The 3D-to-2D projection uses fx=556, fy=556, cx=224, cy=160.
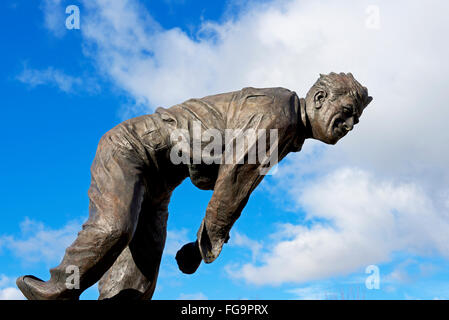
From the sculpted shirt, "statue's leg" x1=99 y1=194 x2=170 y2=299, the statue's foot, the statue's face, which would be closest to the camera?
the statue's foot

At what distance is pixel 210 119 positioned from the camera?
4793 millimetres

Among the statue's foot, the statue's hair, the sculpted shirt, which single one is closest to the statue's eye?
the statue's hair

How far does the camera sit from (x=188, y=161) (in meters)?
A: 4.73

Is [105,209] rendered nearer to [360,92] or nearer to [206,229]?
[206,229]

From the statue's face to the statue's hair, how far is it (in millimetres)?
40

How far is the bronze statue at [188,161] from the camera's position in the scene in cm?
435

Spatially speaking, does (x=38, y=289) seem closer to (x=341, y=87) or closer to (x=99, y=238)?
(x=99, y=238)

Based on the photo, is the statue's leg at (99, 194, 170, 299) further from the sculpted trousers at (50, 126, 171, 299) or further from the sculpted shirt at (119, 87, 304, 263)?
the sculpted shirt at (119, 87, 304, 263)

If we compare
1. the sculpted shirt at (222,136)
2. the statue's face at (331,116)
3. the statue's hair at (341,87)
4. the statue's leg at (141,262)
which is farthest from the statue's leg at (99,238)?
the statue's hair at (341,87)

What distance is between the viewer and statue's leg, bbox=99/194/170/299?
5.22m

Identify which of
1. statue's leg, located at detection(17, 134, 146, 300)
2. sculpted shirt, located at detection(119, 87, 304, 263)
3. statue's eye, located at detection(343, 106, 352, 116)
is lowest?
statue's leg, located at detection(17, 134, 146, 300)

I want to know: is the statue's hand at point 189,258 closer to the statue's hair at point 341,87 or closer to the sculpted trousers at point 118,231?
the sculpted trousers at point 118,231
